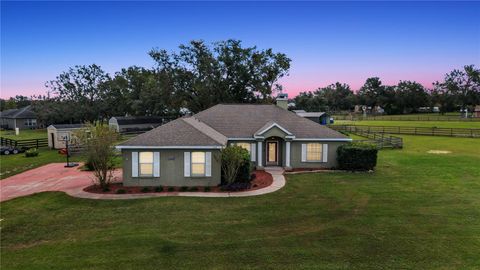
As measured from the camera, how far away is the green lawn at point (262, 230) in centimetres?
797

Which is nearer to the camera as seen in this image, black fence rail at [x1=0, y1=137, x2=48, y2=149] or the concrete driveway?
the concrete driveway

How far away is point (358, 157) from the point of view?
19578 mm

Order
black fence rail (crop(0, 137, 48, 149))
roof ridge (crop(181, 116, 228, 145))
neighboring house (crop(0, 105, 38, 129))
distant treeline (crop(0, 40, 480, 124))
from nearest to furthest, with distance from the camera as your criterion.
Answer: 1. roof ridge (crop(181, 116, 228, 145))
2. black fence rail (crop(0, 137, 48, 149))
3. distant treeline (crop(0, 40, 480, 124))
4. neighboring house (crop(0, 105, 38, 129))

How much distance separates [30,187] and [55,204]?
14.9 ft

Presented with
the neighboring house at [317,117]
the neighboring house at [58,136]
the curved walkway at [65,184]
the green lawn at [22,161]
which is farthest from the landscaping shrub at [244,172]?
the neighboring house at [317,117]

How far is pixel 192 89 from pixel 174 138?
1167 inches

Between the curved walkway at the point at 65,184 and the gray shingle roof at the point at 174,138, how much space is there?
269 cm

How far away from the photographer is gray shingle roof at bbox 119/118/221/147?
1561cm

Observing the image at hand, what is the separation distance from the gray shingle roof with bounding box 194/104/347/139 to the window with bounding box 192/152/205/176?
Result: 5.64 m

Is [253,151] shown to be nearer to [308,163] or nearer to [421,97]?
[308,163]

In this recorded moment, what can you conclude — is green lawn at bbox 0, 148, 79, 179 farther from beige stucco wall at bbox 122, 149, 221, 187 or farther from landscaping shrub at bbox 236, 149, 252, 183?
landscaping shrub at bbox 236, 149, 252, 183

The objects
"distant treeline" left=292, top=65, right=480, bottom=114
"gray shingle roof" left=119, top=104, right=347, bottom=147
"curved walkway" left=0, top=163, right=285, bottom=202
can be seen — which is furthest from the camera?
"distant treeline" left=292, top=65, right=480, bottom=114

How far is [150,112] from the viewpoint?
61.8 m

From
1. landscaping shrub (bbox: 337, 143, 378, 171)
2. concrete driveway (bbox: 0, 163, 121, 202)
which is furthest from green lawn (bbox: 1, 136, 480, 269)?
landscaping shrub (bbox: 337, 143, 378, 171)
